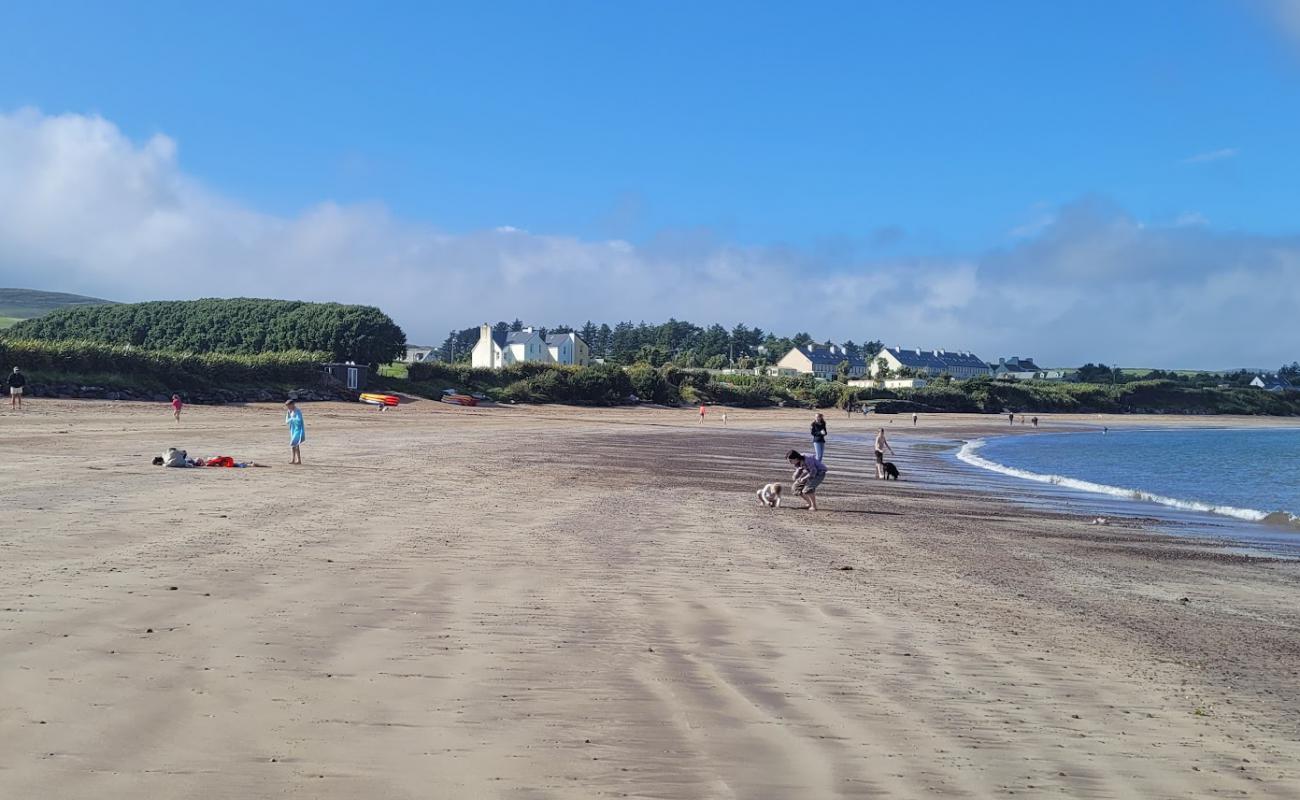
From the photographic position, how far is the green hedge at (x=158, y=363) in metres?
42.8

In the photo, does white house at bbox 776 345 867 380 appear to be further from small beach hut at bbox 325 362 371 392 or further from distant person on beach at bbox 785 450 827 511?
distant person on beach at bbox 785 450 827 511

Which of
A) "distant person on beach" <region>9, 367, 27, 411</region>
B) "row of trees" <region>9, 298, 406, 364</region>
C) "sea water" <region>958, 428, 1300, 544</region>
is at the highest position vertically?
"row of trees" <region>9, 298, 406, 364</region>

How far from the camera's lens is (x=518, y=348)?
382 feet

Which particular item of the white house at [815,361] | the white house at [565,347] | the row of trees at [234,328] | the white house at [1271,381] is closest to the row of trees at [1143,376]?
the white house at [1271,381]

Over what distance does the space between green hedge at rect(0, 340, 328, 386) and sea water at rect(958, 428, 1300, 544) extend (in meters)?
37.6

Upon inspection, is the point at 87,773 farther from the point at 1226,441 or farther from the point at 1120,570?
the point at 1226,441

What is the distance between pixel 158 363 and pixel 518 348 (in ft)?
226

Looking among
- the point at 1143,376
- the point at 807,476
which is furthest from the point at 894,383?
the point at 807,476

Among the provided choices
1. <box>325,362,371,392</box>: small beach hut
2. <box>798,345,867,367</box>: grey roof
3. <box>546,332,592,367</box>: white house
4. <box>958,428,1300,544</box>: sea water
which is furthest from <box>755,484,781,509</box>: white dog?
<box>798,345,867,367</box>: grey roof

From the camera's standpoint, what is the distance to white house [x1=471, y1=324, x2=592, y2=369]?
115 metres

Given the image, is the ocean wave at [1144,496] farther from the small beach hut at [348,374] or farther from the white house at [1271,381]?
the white house at [1271,381]

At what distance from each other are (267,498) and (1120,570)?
12567 mm

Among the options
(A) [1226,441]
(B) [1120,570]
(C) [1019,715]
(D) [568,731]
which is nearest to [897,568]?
(B) [1120,570]

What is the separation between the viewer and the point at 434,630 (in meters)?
7.55
